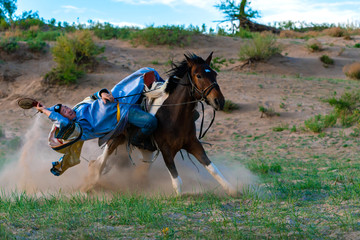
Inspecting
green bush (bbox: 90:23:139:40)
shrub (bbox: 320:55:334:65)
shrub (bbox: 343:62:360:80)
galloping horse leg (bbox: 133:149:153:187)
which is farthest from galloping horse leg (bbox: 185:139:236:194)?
green bush (bbox: 90:23:139:40)

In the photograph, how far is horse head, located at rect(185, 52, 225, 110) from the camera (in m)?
5.05

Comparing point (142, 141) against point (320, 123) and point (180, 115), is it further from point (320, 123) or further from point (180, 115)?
point (320, 123)

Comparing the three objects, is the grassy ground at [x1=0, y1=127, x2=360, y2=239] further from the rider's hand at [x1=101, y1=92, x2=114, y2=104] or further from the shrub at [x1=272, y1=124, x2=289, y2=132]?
the shrub at [x1=272, y1=124, x2=289, y2=132]

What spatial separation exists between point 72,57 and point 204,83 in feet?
35.7

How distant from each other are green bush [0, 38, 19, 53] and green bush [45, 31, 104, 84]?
5.68 ft

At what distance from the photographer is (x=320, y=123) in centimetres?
1118

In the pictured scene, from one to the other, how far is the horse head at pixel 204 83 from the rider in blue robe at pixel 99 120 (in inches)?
26.7

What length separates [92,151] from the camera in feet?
26.6

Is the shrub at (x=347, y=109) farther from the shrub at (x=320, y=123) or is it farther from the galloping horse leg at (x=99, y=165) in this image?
the galloping horse leg at (x=99, y=165)

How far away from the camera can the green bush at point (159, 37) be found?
21.2 m

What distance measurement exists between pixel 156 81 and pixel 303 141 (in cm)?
530

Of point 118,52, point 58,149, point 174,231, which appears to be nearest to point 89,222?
point 174,231

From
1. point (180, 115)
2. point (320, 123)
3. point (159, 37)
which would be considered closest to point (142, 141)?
point (180, 115)

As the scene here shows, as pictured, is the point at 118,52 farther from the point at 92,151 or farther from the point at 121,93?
the point at 121,93
